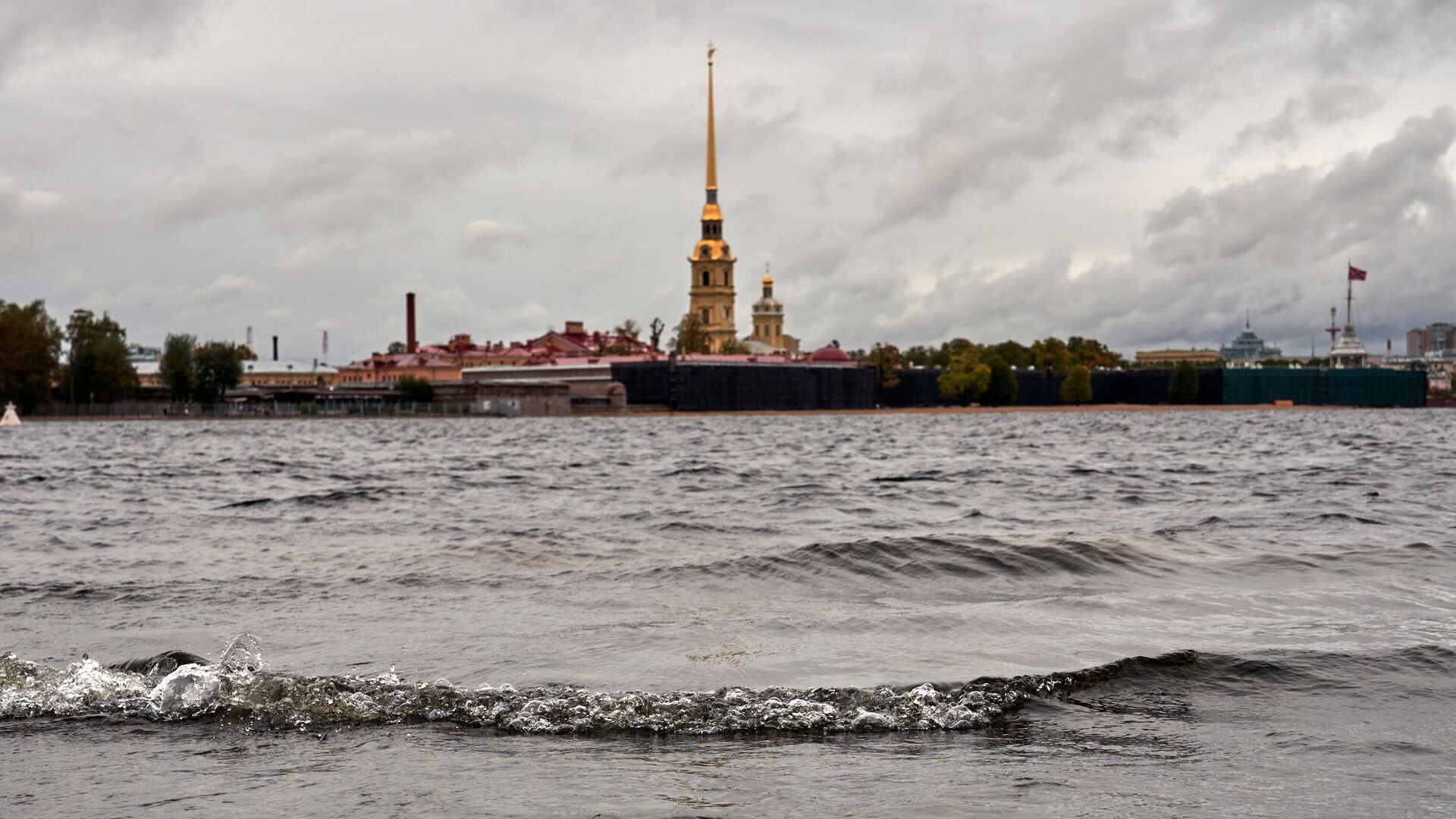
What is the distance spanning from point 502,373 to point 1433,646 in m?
115

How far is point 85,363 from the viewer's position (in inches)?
3214

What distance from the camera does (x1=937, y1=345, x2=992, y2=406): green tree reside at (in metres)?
120

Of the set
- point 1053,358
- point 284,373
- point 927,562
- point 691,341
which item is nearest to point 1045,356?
point 1053,358

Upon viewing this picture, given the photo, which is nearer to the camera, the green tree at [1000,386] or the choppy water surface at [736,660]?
the choppy water surface at [736,660]

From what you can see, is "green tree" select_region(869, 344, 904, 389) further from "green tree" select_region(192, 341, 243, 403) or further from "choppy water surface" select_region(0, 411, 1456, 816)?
"choppy water surface" select_region(0, 411, 1456, 816)

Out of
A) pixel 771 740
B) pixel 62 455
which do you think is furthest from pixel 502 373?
pixel 771 740

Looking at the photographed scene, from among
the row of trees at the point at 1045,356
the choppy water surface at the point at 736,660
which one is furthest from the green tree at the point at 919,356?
the choppy water surface at the point at 736,660

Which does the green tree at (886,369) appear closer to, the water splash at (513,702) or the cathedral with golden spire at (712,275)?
the cathedral with golden spire at (712,275)

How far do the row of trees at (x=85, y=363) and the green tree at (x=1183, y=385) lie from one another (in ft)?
265

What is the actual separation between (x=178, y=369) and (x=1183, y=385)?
281 ft

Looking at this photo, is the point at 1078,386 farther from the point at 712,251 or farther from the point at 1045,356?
the point at 712,251

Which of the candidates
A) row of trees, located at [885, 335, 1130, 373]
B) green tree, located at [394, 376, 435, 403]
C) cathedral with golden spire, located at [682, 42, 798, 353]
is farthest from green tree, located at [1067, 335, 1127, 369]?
green tree, located at [394, 376, 435, 403]

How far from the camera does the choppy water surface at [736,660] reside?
4.77m

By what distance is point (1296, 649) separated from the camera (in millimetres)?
6926
